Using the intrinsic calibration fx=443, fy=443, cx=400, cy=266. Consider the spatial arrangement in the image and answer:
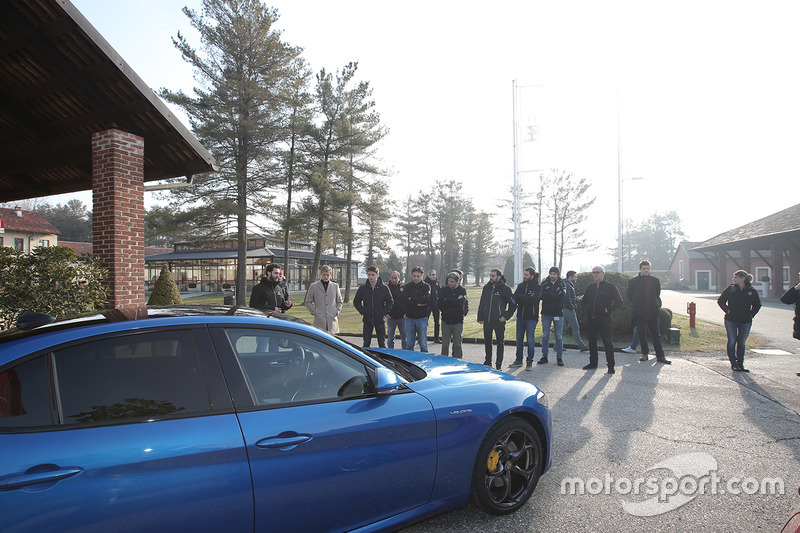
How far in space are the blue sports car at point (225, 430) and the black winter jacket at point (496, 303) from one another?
4845 mm

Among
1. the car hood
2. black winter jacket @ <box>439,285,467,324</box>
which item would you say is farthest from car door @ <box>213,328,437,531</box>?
black winter jacket @ <box>439,285,467,324</box>

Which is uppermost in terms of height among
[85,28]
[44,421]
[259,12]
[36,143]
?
[259,12]

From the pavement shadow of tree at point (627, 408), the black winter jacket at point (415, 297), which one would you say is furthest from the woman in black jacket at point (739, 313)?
the black winter jacket at point (415, 297)

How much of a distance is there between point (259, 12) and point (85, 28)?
56.1 ft

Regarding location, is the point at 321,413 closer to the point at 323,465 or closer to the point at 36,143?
the point at 323,465

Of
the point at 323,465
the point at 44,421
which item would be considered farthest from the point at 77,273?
the point at 323,465

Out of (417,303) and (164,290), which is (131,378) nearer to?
(417,303)

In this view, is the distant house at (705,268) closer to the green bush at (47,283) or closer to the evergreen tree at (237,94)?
the evergreen tree at (237,94)

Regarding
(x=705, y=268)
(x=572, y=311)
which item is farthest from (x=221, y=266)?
(x=705, y=268)

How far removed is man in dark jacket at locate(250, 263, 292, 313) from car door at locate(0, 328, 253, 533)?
478cm

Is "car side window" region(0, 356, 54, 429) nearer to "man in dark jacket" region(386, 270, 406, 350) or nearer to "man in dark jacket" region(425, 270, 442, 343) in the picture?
"man in dark jacket" region(386, 270, 406, 350)

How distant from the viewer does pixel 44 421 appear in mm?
1790

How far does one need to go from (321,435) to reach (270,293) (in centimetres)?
505

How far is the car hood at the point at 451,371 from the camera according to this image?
10.2ft
